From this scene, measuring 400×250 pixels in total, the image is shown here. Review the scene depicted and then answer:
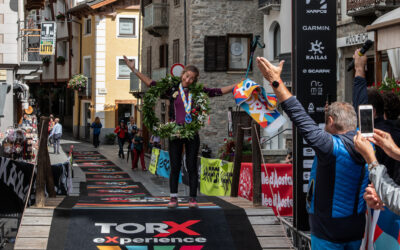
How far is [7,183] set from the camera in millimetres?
11656

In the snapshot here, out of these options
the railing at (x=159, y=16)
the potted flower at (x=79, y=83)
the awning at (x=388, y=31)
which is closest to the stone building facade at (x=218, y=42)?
the railing at (x=159, y=16)

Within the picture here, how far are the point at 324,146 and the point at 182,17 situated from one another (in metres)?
28.8

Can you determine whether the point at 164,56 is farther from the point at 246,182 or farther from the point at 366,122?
the point at 366,122

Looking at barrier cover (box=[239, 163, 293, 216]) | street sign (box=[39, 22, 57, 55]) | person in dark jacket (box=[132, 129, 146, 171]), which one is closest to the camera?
barrier cover (box=[239, 163, 293, 216])

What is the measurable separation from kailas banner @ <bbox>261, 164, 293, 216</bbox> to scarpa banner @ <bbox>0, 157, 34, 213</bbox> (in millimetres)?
4195

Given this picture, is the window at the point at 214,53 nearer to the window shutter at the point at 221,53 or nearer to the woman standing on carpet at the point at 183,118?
the window shutter at the point at 221,53

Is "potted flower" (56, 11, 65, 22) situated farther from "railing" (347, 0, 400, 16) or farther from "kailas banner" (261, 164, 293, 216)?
"kailas banner" (261, 164, 293, 216)

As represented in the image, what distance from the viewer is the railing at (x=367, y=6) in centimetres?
2023

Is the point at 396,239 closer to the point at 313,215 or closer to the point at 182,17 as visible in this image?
the point at 313,215

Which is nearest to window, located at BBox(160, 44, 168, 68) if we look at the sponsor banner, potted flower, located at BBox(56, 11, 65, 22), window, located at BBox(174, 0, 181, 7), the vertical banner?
window, located at BBox(174, 0, 181, 7)

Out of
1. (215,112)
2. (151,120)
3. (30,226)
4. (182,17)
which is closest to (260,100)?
(151,120)

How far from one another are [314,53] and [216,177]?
25.5 feet

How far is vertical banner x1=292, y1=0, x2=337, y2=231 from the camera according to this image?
805 centimetres

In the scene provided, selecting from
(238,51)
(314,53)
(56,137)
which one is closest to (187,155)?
(314,53)
